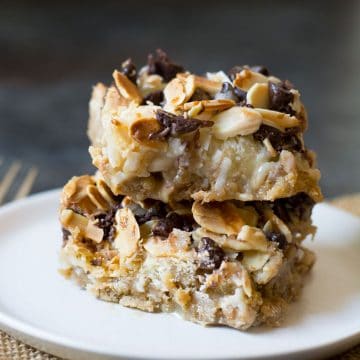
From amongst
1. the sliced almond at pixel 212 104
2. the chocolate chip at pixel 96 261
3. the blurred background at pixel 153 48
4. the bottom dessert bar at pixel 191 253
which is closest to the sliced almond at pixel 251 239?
the bottom dessert bar at pixel 191 253

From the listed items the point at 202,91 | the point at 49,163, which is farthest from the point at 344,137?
the point at 202,91

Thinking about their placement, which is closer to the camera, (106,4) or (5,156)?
(5,156)

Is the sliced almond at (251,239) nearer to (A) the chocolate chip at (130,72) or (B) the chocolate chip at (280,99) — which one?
(B) the chocolate chip at (280,99)

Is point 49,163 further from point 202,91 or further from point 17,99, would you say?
point 202,91

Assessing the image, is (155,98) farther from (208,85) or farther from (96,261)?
(96,261)

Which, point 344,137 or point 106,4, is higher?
point 344,137

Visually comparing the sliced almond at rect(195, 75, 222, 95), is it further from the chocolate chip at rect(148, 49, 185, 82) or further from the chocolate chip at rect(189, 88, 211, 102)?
the chocolate chip at rect(148, 49, 185, 82)

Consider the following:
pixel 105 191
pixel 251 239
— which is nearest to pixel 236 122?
pixel 251 239
